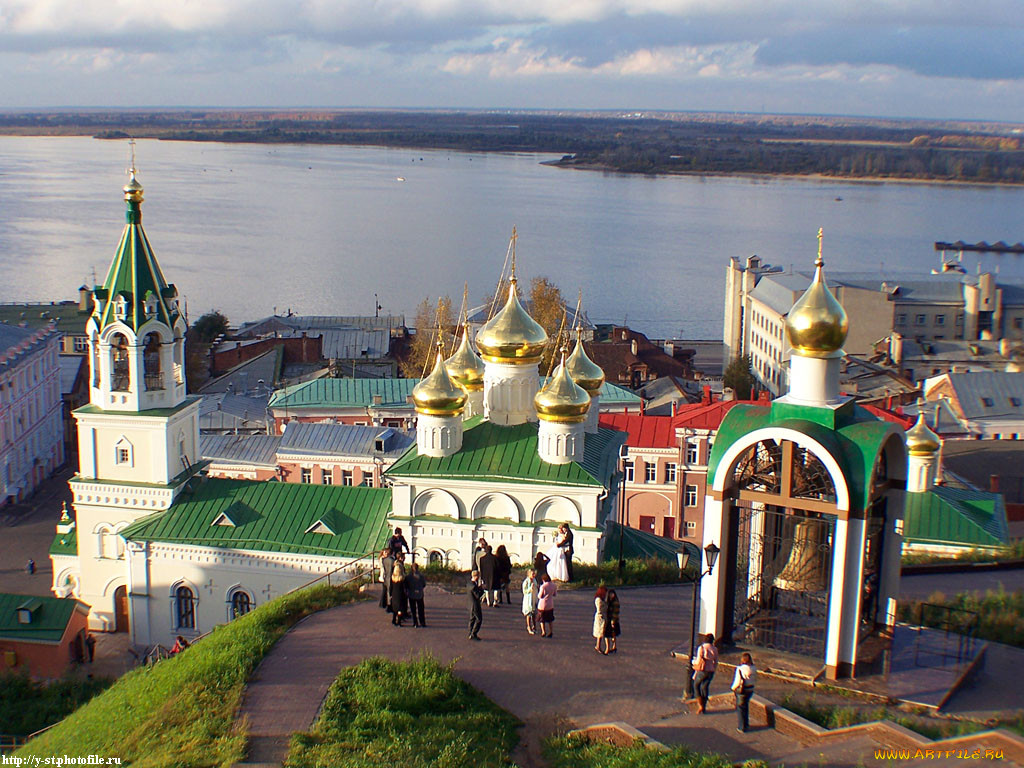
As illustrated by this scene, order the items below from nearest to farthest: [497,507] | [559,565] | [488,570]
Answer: [488,570] < [559,565] < [497,507]

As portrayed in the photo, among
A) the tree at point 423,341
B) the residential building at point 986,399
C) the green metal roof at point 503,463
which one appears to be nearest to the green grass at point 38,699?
the green metal roof at point 503,463

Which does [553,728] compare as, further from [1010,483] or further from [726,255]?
[726,255]

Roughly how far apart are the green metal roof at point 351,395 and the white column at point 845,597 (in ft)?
46.1

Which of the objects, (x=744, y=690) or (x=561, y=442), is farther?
(x=561, y=442)

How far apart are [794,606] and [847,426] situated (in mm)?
1541

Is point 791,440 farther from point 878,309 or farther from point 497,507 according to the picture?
point 878,309

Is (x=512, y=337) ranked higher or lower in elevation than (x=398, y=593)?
higher

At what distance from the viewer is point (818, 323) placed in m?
7.60

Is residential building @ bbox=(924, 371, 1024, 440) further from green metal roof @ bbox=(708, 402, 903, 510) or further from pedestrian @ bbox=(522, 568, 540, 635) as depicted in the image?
pedestrian @ bbox=(522, 568, 540, 635)

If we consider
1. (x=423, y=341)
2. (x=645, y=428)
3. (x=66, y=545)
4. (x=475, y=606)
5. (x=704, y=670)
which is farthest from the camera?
(x=423, y=341)

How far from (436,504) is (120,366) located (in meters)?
3.96

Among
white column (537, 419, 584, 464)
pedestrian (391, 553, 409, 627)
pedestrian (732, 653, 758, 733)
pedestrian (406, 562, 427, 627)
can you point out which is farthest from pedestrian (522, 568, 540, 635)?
white column (537, 419, 584, 464)

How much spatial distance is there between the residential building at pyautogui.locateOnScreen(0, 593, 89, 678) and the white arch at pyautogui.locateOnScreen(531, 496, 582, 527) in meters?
5.14

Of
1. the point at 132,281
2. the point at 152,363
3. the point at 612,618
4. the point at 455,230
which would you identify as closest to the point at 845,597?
the point at 612,618
